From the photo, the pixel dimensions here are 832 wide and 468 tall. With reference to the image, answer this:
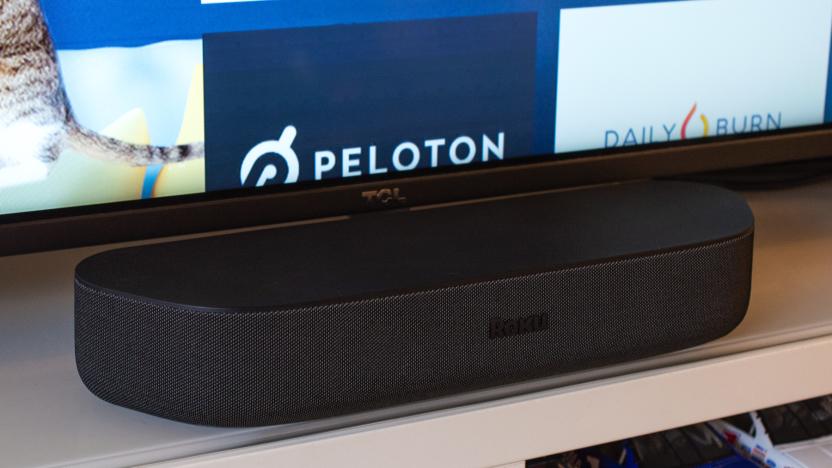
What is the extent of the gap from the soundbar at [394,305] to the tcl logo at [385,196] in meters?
0.01

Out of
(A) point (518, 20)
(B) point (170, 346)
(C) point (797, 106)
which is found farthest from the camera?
(C) point (797, 106)

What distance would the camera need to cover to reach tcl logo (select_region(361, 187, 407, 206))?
0.95 metres

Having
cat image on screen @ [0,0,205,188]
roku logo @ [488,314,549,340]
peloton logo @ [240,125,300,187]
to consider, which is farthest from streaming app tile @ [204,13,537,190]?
roku logo @ [488,314,549,340]

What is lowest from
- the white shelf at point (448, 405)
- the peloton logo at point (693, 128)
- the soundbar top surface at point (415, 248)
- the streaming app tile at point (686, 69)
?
the white shelf at point (448, 405)

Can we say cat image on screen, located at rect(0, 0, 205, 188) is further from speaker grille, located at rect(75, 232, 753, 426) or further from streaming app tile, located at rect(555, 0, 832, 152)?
streaming app tile, located at rect(555, 0, 832, 152)

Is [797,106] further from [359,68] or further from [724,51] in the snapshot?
[359,68]

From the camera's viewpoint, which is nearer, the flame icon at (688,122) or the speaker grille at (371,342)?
the speaker grille at (371,342)

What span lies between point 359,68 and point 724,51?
1.19 ft

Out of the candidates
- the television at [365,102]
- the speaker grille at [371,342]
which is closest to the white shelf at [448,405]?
the speaker grille at [371,342]

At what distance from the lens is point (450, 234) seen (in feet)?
2.99

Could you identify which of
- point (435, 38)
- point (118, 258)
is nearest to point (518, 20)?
point (435, 38)

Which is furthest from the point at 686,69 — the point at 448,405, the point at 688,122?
the point at 448,405

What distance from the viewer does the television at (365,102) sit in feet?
2.76

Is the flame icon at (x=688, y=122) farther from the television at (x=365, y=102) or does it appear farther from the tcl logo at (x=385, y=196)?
the tcl logo at (x=385, y=196)
